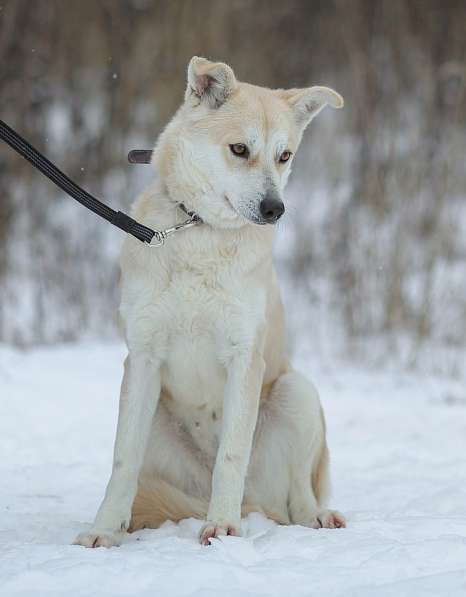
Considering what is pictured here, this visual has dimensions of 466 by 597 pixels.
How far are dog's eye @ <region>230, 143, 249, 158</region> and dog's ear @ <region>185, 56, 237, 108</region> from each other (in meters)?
0.21

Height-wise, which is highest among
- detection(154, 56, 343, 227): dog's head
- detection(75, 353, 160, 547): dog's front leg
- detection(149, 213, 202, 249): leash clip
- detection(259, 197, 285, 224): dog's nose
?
detection(154, 56, 343, 227): dog's head

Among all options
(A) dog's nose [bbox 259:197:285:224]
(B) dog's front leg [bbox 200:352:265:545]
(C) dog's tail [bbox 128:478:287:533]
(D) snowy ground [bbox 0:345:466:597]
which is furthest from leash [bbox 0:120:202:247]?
(D) snowy ground [bbox 0:345:466:597]

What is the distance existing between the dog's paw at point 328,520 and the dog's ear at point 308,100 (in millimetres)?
1512

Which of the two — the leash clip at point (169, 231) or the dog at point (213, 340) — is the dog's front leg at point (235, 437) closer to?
the dog at point (213, 340)

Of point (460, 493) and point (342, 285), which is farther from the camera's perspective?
point (342, 285)

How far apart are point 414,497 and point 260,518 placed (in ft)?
3.36

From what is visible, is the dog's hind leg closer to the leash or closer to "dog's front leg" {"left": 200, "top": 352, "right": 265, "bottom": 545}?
"dog's front leg" {"left": 200, "top": 352, "right": 265, "bottom": 545}

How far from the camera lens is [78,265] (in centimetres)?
819

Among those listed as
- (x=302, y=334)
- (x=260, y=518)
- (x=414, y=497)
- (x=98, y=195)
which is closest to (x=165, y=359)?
(x=260, y=518)

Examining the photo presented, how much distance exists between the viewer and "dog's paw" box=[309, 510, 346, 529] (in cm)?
334

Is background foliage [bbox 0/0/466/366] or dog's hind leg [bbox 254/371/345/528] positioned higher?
background foliage [bbox 0/0/466/366]

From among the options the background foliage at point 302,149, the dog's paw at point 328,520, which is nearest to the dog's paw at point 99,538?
the dog's paw at point 328,520

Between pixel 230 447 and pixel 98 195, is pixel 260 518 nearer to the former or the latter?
pixel 230 447

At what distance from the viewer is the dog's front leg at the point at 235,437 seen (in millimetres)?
3158
